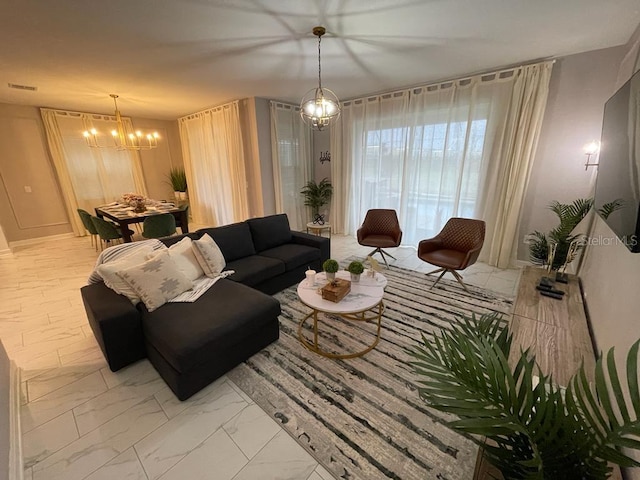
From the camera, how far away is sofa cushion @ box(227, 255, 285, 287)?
262 cm

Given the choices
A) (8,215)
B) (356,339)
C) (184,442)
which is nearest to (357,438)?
(356,339)

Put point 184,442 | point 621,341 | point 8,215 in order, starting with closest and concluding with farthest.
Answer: point 621,341, point 184,442, point 8,215

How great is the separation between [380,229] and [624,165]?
9.00 ft

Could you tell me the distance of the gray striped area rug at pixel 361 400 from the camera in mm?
1366

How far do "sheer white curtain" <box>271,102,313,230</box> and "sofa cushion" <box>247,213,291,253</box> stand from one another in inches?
68.9

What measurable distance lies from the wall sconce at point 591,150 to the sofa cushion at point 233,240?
4004mm

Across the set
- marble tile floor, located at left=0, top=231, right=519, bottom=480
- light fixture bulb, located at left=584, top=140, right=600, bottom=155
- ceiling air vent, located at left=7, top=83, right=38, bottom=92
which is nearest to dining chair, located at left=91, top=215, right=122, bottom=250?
ceiling air vent, located at left=7, top=83, right=38, bottom=92

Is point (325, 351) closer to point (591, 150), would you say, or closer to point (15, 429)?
point (15, 429)

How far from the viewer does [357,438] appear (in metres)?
1.47

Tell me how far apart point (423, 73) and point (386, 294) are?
9.73ft

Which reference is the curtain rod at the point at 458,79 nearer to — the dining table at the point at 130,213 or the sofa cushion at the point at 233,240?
the sofa cushion at the point at 233,240

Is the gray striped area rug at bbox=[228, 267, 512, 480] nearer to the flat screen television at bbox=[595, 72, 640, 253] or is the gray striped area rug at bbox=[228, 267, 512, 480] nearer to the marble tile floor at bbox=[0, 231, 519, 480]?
the marble tile floor at bbox=[0, 231, 519, 480]

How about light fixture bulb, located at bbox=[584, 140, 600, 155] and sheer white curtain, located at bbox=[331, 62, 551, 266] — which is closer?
light fixture bulb, located at bbox=[584, 140, 600, 155]

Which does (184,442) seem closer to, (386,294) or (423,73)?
(386,294)
